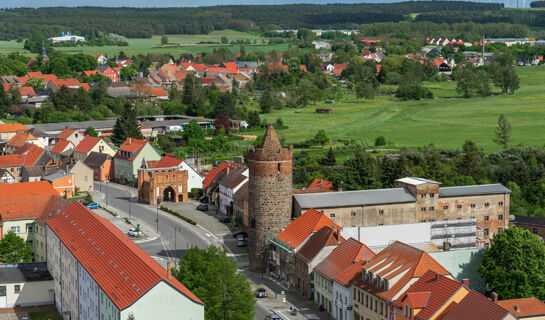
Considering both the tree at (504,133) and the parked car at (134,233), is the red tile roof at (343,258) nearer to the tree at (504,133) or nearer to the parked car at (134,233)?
the parked car at (134,233)

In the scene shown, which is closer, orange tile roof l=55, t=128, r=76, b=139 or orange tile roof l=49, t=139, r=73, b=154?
orange tile roof l=49, t=139, r=73, b=154

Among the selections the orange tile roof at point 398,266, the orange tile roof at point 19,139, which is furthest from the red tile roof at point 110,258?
the orange tile roof at point 19,139

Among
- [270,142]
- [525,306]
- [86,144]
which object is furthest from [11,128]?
[525,306]

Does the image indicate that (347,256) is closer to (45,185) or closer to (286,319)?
(286,319)

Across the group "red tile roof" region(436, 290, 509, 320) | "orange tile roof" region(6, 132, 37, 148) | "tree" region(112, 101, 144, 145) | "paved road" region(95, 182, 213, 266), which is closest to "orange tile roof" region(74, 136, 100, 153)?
"orange tile roof" region(6, 132, 37, 148)

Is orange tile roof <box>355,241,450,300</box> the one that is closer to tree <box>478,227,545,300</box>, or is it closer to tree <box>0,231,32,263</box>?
tree <box>478,227,545,300</box>
